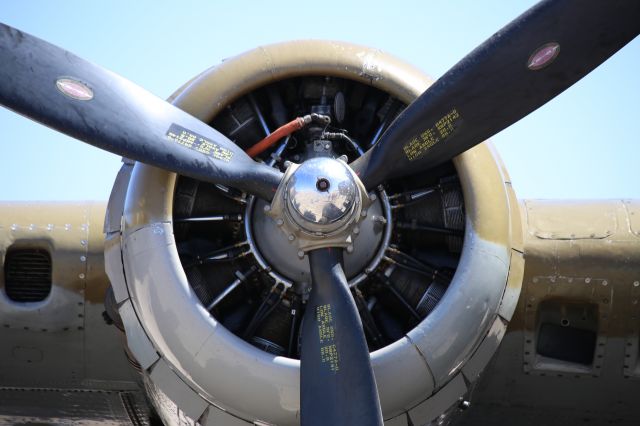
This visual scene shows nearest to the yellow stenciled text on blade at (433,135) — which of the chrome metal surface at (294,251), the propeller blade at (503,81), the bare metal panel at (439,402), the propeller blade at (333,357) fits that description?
the propeller blade at (503,81)

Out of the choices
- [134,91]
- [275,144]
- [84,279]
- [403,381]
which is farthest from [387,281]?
[84,279]

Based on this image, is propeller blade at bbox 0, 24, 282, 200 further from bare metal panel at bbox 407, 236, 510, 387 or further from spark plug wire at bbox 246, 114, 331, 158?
bare metal panel at bbox 407, 236, 510, 387

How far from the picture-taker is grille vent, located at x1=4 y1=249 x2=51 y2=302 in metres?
7.98

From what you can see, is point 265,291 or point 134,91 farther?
point 265,291

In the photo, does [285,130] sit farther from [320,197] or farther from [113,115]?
[113,115]

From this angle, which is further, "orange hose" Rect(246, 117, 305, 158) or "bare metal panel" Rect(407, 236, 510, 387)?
"orange hose" Rect(246, 117, 305, 158)

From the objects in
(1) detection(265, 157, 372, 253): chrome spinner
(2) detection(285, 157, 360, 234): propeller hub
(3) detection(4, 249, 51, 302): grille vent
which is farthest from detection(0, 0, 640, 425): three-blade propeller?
(3) detection(4, 249, 51, 302): grille vent

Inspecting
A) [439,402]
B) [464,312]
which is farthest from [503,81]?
[439,402]

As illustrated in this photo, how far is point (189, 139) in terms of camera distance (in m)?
6.18

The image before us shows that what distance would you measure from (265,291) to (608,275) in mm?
2721

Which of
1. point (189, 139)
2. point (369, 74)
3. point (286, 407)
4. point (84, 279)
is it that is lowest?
point (286, 407)

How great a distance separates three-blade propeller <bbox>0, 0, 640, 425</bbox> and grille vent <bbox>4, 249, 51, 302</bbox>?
241 cm

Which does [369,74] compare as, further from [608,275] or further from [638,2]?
[608,275]

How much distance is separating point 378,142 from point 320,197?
2.39 ft
